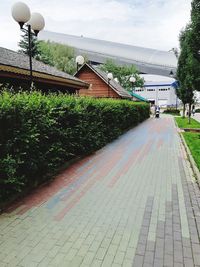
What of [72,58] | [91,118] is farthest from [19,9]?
[72,58]

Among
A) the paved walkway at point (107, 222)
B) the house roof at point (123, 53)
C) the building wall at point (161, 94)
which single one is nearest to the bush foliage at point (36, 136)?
the paved walkway at point (107, 222)

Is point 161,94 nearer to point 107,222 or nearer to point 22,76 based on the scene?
point 22,76

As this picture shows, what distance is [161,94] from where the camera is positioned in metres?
82.9

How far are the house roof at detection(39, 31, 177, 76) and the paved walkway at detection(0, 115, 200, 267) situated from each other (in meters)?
93.4

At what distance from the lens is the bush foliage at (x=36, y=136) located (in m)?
5.05

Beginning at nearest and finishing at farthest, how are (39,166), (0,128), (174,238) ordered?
(174,238)
(0,128)
(39,166)

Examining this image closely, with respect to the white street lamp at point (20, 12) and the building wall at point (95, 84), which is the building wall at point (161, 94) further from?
the white street lamp at point (20, 12)

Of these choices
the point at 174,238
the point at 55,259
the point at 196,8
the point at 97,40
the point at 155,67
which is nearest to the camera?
the point at 55,259

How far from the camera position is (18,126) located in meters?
5.40

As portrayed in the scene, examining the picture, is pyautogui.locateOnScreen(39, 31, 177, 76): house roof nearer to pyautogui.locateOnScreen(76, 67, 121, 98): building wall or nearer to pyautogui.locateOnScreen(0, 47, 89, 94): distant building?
pyautogui.locateOnScreen(76, 67, 121, 98): building wall

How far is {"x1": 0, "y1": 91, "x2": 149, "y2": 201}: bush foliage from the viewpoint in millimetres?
5051

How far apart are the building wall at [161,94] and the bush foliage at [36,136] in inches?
2969

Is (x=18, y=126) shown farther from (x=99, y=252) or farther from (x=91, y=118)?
(x=91, y=118)

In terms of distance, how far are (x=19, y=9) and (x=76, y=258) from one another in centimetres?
734
